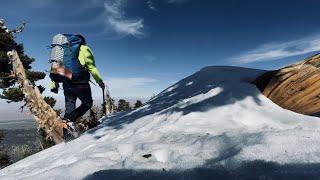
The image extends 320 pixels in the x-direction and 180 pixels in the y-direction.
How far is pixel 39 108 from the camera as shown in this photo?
52.3ft

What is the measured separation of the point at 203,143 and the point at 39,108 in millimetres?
11966

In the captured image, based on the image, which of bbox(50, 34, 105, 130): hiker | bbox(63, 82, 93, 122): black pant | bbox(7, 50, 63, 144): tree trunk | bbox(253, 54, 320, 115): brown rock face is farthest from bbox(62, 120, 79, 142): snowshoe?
bbox(253, 54, 320, 115): brown rock face

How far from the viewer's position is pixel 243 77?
849 cm

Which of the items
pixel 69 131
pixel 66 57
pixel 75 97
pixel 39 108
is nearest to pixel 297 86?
pixel 66 57

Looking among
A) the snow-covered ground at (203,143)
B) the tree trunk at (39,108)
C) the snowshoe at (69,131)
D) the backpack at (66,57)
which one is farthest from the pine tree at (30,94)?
the snow-covered ground at (203,143)

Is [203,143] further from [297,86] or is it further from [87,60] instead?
[87,60]

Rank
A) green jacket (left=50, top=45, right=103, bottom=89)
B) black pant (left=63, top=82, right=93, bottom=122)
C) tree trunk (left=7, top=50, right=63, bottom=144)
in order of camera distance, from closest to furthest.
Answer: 1. green jacket (left=50, top=45, right=103, bottom=89)
2. black pant (left=63, top=82, right=93, bottom=122)
3. tree trunk (left=7, top=50, right=63, bottom=144)

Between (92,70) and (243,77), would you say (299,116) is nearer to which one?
(243,77)

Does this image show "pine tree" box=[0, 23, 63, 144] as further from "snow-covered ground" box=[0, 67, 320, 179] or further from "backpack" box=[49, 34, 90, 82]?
"snow-covered ground" box=[0, 67, 320, 179]

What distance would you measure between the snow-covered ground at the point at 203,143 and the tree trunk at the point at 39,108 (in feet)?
18.5

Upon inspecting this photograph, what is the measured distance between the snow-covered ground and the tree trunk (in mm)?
5634

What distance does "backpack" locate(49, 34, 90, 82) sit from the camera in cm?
877

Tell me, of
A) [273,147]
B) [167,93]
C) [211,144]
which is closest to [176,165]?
[211,144]

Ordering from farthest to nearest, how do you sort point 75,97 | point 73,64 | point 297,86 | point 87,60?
1. point 75,97
2. point 73,64
3. point 87,60
4. point 297,86
